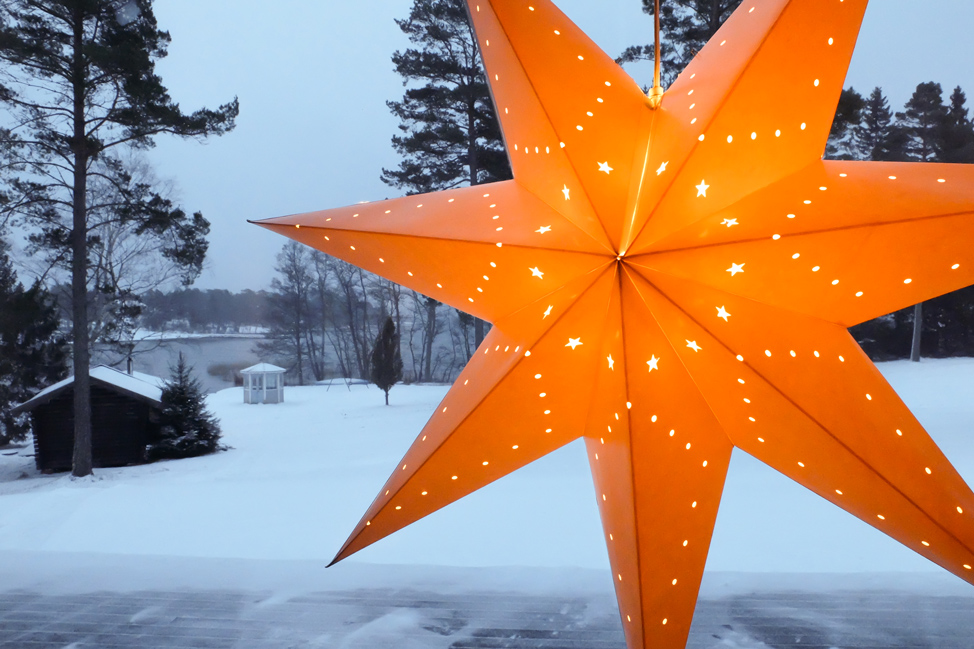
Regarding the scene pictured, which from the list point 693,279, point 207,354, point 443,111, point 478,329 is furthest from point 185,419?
point 693,279

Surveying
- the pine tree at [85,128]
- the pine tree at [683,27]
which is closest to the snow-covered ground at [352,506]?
the pine tree at [85,128]

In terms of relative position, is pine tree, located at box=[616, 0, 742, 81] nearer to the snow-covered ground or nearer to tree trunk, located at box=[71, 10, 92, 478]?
the snow-covered ground

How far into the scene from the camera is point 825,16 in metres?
1.36

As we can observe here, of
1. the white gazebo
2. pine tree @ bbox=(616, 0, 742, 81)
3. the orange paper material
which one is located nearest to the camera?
the orange paper material

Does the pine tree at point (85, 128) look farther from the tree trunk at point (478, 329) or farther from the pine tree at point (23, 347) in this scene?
the tree trunk at point (478, 329)

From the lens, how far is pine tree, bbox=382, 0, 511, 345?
14.8ft

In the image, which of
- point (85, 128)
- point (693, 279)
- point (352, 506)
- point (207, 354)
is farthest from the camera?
point (85, 128)

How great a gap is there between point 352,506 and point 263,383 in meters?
1.14

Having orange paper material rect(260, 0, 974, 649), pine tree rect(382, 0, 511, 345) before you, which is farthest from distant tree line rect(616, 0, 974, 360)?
orange paper material rect(260, 0, 974, 649)

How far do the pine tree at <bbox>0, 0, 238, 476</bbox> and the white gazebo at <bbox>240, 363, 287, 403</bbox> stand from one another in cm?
85

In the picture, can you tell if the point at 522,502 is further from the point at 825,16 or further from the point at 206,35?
the point at 206,35

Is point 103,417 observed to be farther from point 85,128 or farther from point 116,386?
point 85,128

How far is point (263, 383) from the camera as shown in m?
4.51

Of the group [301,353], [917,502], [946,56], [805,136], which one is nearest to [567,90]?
[805,136]
